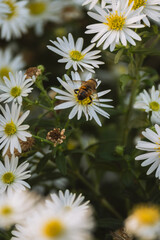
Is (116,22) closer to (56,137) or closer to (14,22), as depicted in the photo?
(56,137)

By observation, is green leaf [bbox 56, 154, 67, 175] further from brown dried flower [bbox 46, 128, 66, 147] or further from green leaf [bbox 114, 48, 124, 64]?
green leaf [bbox 114, 48, 124, 64]

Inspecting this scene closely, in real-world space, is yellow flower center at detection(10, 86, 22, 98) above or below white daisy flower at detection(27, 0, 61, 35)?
below

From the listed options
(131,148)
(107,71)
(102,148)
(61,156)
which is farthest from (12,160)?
(107,71)

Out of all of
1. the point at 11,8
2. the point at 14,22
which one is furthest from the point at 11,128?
the point at 14,22

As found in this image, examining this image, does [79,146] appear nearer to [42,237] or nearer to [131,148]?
[131,148]

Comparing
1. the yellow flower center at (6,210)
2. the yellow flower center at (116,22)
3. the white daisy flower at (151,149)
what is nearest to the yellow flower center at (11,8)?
the yellow flower center at (116,22)

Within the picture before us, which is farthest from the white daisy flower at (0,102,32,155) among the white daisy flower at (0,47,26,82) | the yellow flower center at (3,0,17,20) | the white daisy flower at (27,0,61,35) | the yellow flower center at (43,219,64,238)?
the white daisy flower at (27,0,61,35)
